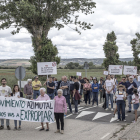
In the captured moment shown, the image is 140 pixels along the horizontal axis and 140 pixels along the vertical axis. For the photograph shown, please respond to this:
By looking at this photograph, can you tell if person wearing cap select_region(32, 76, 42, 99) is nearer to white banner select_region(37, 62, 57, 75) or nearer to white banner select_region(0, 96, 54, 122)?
white banner select_region(37, 62, 57, 75)

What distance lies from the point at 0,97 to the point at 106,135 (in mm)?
4409

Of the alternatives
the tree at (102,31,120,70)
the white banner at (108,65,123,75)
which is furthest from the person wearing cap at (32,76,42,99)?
the tree at (102,31,120,70)

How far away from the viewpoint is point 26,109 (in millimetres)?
9664

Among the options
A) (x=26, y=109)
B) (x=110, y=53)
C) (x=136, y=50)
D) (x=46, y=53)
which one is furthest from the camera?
(x=136, y=50)

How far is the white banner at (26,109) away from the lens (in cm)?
941

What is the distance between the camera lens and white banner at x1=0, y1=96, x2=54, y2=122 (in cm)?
941

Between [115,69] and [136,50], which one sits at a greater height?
[136,50]

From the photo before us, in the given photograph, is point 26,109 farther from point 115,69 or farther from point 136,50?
point 136,50

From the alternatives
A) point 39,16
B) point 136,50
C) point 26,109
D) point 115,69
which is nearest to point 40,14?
point 39,16

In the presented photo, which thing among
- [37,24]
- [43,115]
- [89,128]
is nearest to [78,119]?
[89,128]

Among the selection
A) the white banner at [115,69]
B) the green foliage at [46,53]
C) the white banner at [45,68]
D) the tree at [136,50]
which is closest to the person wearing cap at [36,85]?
the white banner at [45,68]

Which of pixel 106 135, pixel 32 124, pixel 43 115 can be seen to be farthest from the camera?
pixel 32 124

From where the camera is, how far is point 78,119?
11586 millimetres

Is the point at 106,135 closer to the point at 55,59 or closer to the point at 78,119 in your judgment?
the point at 78,119
